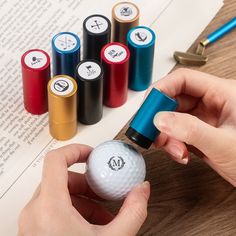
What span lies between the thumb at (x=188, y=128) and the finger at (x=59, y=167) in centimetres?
11

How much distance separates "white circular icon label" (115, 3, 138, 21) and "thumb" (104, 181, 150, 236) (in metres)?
0.31

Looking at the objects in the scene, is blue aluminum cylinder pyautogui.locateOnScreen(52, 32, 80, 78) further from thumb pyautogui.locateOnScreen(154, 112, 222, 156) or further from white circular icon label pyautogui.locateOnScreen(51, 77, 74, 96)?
thumb pyautogui.locateOnScreen(154, 112, 222, 156)

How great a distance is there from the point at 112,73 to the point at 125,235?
279 millimetres

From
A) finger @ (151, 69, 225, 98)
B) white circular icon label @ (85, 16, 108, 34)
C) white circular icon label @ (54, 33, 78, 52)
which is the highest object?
white circular icon label @ (85, 16, 108, 34)

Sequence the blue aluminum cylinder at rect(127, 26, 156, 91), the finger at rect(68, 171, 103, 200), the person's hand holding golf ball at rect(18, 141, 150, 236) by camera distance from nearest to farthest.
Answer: the person's hand holding golf ball at rect(18, 141, 150, 236) → the finger at rect(68, 171, 103, 200) → the blue aluminum cylinder at rect(127, 26, 156, 91)

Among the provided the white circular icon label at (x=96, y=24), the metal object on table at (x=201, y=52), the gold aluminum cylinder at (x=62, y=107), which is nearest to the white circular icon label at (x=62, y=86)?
the gold aluminum cylinder at (x=62, y=107)

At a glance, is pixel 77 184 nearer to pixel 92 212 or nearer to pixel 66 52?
pixel 92 212

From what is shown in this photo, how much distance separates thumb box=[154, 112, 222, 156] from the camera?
704 millimetres

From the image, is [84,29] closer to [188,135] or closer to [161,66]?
[161,66]

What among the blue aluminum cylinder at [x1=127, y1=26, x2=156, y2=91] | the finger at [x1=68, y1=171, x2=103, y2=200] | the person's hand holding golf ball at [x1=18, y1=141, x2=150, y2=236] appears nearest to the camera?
the person's hand holding golf ball at [x1=18, y1=141, x2=150, y2=236]

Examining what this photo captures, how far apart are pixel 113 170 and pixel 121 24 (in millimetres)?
276

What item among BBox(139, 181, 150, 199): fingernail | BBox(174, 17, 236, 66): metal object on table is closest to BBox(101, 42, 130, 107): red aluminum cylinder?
BBox(174, 17, 236, 66): metal object on table

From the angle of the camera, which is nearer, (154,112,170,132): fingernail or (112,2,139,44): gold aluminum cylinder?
(154,112,170,132): fingernail

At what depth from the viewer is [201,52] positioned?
970 millimetres
